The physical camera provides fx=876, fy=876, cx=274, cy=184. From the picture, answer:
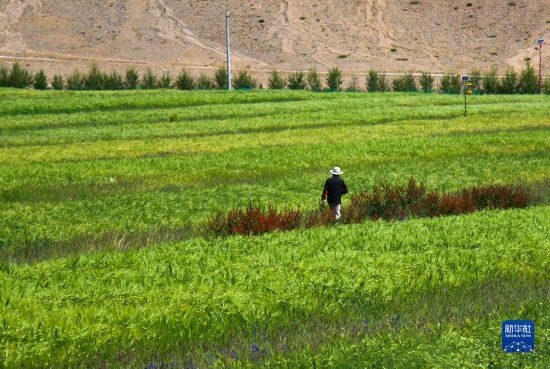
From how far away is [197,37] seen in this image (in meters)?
108

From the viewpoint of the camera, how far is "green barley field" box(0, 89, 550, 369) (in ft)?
34.5

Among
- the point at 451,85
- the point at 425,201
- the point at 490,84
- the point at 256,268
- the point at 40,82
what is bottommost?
the point at 425,201

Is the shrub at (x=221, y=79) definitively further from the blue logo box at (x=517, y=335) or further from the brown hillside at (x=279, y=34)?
the blue logo box at (x=517, y=335)

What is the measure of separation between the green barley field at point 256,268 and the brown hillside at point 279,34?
68.2 meters

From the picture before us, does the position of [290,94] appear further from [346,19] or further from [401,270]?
[401,270]

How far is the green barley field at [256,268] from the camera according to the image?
34.5ft

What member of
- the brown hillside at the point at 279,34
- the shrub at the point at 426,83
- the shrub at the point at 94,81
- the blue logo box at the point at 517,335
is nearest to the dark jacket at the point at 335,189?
the blue logo box at the point at 517,335

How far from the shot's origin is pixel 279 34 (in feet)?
353

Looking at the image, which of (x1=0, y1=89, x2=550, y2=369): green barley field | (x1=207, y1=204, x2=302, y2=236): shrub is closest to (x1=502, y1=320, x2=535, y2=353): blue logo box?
(x1=0, y1=89, x2=550, y2=369): green barley field

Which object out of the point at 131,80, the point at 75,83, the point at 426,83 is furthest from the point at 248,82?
the point at 426,83

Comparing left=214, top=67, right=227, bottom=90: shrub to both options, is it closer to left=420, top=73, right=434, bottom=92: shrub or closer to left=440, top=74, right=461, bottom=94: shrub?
left=420, top=73, right=434, bottom=92: shrub

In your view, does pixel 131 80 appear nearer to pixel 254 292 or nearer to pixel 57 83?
pixel 57 83

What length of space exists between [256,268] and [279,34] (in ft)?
314

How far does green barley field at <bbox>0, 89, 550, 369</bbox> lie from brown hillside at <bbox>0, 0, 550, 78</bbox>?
224 feet
